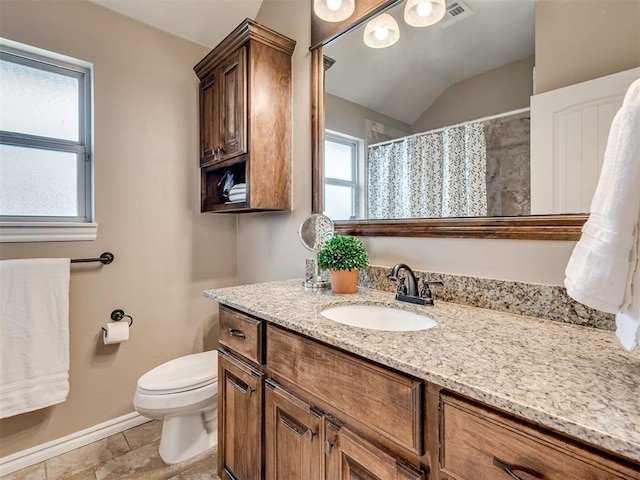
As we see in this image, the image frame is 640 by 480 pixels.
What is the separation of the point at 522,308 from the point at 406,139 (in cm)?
80

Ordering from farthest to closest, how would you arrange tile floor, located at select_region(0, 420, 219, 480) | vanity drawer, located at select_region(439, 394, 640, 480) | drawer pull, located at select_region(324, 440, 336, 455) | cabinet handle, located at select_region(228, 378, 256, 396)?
tile floor, located at select_region(0, 420, 219, 480), cabinet handle, located at select_region(228, 378, 256, 396), drawer pull, located at select_region(324, 440, 336, 455), vanity drawer, located at select_region(439, 394, 640, 480)

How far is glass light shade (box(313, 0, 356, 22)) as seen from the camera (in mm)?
1587

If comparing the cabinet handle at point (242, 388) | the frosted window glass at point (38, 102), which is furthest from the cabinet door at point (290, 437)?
the frosted window glass at point (38, 102)

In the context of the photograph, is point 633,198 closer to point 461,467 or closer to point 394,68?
point 461,467

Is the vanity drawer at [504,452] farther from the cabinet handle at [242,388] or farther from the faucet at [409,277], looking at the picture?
the cabinet handle at [242,388]

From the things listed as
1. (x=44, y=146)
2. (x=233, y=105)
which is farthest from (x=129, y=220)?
(x=233, y=105)

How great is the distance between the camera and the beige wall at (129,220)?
5.71ft

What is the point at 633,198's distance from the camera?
57cm

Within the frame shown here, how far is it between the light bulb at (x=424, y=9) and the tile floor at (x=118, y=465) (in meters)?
2.27

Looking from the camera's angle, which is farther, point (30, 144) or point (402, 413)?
point (30, 144)

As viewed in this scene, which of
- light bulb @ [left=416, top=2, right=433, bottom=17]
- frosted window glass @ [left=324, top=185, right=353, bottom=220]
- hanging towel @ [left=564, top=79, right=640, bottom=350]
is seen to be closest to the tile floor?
frosted window glass @ [left=324, top=185, right=353, bottom=220]

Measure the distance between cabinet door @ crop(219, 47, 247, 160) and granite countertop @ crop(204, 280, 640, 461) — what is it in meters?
1.06

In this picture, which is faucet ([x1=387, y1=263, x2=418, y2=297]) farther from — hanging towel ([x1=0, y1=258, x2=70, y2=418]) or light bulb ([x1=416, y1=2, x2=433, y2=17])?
hanging towel ([x1=0, y1=258, x2=70, y2=418])

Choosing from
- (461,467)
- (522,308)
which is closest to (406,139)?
(522,308)
